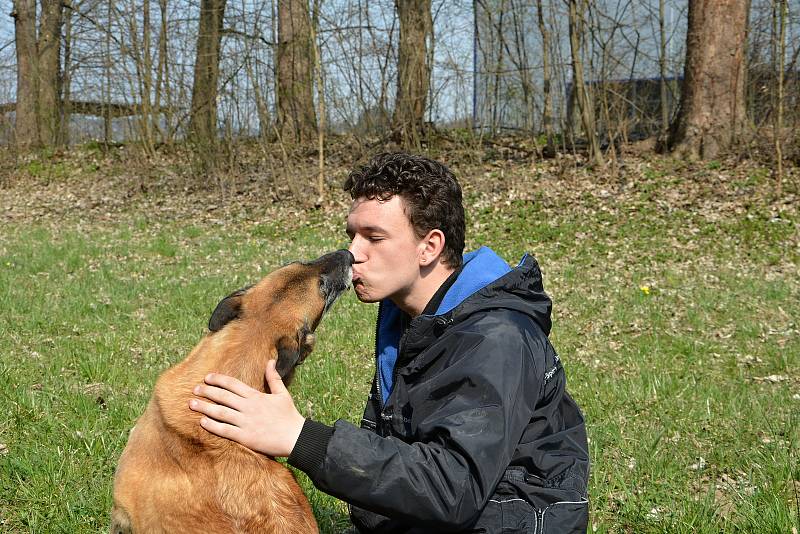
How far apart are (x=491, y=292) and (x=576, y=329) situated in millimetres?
5959

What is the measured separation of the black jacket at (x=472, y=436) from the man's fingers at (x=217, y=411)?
0.95 feet

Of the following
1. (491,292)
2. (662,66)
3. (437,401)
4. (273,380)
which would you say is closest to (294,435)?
(273,380)

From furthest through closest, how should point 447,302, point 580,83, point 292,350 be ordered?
point 580,83 → point 447,302 → point 292,350

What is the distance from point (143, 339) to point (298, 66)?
1401 cm

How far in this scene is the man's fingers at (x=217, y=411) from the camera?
2.63 meters

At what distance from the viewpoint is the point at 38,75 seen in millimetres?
27438

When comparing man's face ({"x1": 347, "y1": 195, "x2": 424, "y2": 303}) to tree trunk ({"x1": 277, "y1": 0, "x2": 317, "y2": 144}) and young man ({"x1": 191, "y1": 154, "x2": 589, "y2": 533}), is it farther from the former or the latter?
tree trunk ({"x1": 277, "y1": 0, "x2": 317, "y2": 144})

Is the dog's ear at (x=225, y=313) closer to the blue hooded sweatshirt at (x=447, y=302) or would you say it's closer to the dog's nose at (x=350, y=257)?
the dog's nose at (x=350, y=257)

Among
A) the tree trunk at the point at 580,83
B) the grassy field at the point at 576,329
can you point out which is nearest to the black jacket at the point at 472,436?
the grassy field at the point at 576,329

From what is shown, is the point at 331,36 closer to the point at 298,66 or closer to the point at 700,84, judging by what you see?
the point at 298,66

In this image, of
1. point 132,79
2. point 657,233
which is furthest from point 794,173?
point 132,79

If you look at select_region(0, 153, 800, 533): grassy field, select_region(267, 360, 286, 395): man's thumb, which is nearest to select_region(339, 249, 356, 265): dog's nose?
select_region(267, 360, 286, 395): man's thumb

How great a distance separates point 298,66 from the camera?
20.0 meters

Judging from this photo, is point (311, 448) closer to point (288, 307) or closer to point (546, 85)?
point (288, 307)
